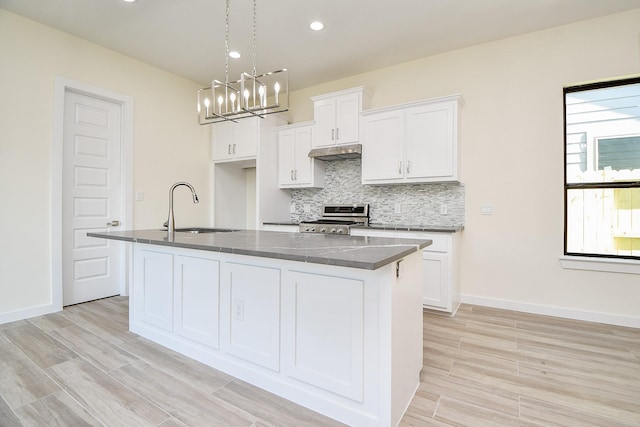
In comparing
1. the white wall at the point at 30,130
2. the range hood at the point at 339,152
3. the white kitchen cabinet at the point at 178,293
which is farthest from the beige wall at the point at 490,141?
the white kitchen cabinet at the point at 178,293

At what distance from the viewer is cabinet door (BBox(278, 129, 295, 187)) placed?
445 centimetres

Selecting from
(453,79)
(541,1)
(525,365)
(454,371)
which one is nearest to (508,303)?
(525,365)

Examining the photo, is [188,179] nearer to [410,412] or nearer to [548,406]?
[410,412]

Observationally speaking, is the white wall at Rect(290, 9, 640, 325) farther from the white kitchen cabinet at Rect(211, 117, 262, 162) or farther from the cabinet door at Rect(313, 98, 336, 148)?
the white kitchen cabinet at Rect(211, 117, 262, 162)

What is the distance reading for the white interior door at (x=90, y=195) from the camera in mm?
3410

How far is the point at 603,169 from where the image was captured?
9.99 feet

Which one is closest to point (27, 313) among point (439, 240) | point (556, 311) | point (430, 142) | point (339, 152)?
point (339, 152)

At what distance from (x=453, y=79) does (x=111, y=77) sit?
4.08 meters

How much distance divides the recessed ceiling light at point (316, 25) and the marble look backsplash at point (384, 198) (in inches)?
65.8

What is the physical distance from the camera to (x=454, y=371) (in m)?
2.07

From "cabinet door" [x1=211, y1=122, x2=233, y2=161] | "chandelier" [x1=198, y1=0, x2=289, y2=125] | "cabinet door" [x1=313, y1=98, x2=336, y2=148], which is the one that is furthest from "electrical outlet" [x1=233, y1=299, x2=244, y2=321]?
"cabinet door" [x1=211, y1=122, x2=233, y2=161]

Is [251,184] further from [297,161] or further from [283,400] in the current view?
[283,400]

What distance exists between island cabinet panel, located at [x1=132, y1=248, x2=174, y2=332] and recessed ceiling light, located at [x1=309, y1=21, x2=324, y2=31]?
2.58m

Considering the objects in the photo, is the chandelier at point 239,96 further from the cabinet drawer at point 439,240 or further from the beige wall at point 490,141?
the cabinet drawer at point 439,240
